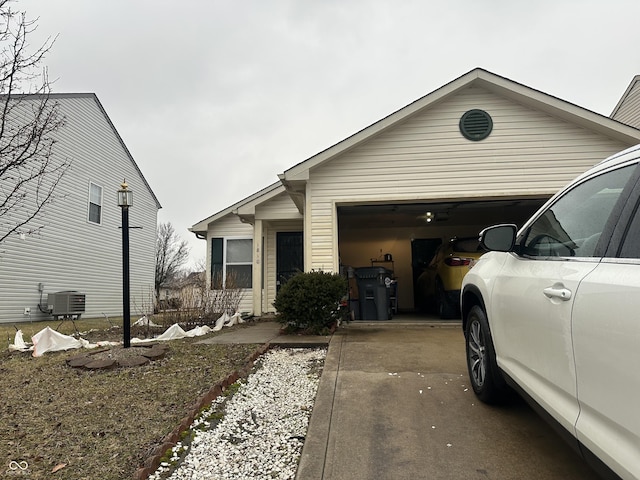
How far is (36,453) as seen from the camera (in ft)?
9.07

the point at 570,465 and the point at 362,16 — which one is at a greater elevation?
the point at 362,16

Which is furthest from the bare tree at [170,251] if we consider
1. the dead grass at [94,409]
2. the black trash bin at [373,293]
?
the dead grass at [94,409]

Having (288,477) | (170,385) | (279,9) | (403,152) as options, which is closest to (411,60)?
(279,9)

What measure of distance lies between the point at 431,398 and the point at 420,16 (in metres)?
10.5

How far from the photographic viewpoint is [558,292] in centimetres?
192

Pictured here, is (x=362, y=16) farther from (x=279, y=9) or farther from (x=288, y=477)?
(x=288, y=477)

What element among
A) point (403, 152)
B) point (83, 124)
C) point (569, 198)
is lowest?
point (569, 198)

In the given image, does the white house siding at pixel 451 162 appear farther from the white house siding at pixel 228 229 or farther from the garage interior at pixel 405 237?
the white house siding at pixel 228 229

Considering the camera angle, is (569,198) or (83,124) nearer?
(569,198)

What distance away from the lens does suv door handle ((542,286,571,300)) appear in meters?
1.84

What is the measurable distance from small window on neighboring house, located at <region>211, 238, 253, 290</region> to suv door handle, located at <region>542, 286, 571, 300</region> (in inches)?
418

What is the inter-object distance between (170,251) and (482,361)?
5018cm

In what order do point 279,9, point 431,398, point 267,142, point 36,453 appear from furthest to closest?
1. point 267,142
2. point 279,9
3. point 431,398
4. point 36,453

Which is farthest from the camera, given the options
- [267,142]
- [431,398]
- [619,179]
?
[267,142]
